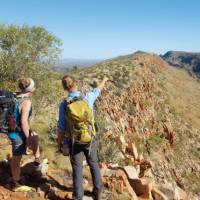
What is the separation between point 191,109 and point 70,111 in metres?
48.2

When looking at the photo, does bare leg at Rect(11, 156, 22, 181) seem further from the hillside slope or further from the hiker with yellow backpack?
the hillside slope

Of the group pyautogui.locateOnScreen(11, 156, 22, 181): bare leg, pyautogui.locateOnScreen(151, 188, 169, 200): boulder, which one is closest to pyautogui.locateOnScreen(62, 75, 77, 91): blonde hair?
pyautogui.locateOnScreen(11, 156, 22, 181): bare leg

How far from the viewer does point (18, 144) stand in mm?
7477

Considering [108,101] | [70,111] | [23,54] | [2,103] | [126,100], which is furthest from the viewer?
[126,100]

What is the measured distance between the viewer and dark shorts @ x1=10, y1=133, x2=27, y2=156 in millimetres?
7438

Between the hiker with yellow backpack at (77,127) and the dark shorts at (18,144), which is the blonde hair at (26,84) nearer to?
the hiker with yellow backpack at (77,127)

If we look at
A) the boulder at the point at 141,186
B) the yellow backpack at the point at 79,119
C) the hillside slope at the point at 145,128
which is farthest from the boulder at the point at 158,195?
the yellow backpack at the point at 79,119

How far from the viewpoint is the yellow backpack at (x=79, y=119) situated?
22.6ft

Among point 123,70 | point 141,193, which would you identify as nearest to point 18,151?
point 141,193

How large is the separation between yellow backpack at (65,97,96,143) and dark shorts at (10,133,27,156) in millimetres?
1044

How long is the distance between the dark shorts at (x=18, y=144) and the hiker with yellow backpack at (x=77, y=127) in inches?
29.2

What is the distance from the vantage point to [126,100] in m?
35.2

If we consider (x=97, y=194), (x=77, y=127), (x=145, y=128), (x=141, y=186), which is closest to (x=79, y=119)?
(x=77, y=127)

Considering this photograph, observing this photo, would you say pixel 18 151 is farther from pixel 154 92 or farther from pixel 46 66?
pixel 154 92
